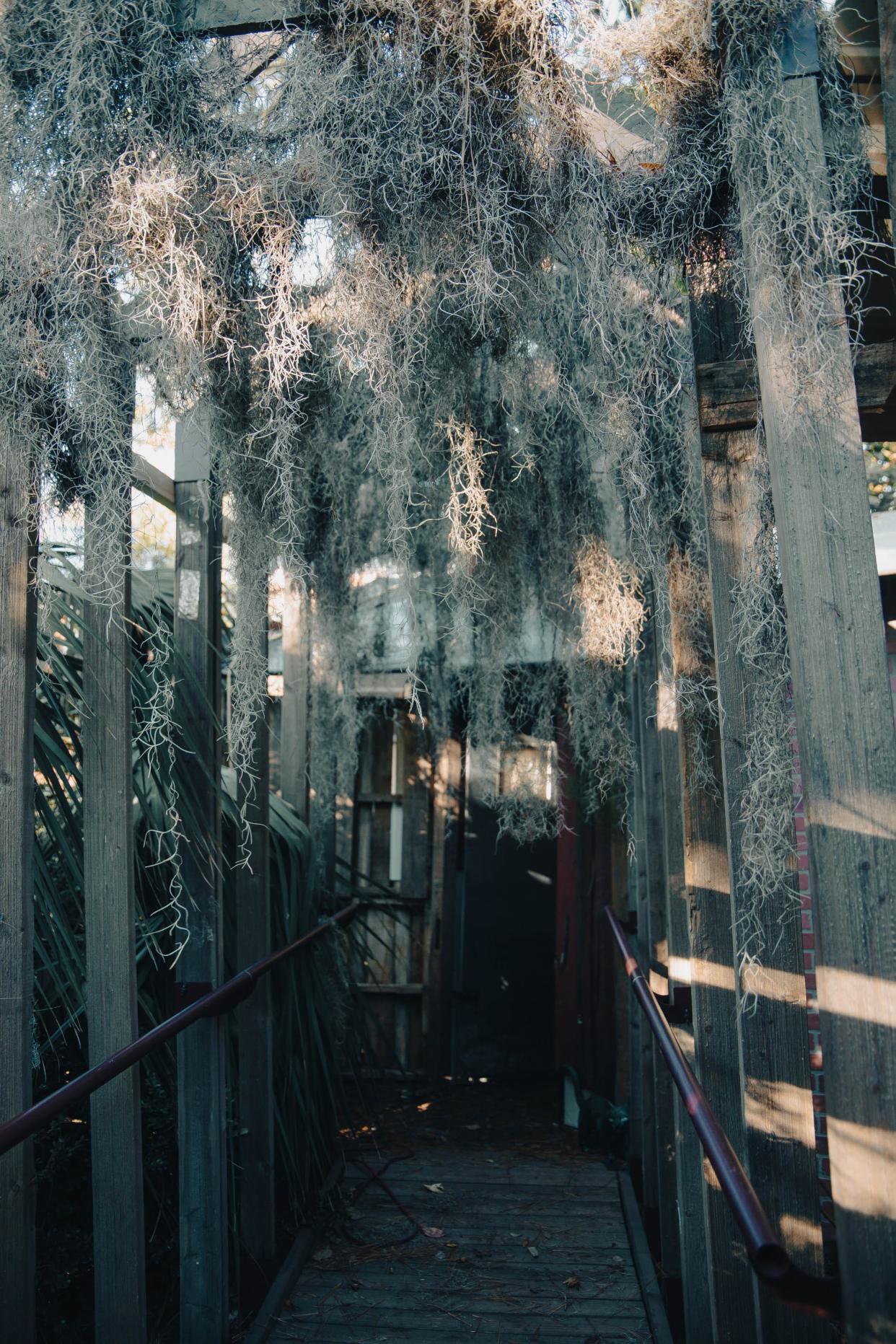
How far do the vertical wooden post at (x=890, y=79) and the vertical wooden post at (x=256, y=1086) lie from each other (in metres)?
1.89

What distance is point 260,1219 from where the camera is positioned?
2.75m

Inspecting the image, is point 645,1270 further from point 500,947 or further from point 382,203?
point 382,203

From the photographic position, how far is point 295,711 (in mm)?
4219

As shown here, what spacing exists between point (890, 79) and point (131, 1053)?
2250 millimetres

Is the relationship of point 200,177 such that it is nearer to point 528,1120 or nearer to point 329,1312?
point 329,1312

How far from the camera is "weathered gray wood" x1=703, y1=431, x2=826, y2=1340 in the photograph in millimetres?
1739

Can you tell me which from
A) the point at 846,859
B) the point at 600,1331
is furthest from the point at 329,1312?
the point at 846,859

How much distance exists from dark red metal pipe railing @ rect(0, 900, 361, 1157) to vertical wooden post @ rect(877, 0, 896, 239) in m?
2.03

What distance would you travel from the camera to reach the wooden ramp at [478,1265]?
8.61 feet

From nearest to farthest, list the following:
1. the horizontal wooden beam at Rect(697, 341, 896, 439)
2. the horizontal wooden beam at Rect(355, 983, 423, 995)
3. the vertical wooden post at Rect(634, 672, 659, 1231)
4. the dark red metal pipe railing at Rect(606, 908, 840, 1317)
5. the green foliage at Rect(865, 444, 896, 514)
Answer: the dark red metal pipe railing at Rect(606, 908, 840, 1317)
the horizontal wooden beam at Rect(697, 341, 896, 439)
the vertical wooden post at Rect(634, 672, 659, 1231)
the horizontal wooden beam at Rect(355, 983, 423, 995)
the green foliage at Rect(865, 444, 896, 514)

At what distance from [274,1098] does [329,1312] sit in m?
0.56

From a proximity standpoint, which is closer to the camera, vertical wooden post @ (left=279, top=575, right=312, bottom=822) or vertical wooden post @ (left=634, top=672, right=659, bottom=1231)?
vertical wooden post @ (left=634, top=672, right=659, bottom=1231)

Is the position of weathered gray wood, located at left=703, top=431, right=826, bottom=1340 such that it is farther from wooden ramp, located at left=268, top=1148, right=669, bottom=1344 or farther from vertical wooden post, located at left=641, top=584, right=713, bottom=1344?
wooden ramp, located at left=268, top=1148, right=669, bottom=1344

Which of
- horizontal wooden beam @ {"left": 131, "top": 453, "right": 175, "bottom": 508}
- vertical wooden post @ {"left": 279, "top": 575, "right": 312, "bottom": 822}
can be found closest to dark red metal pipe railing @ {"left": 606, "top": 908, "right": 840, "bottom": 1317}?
horizontal wooden beam @ {"left": 131, "top": 453, "right": 175, "bottom": 508}
